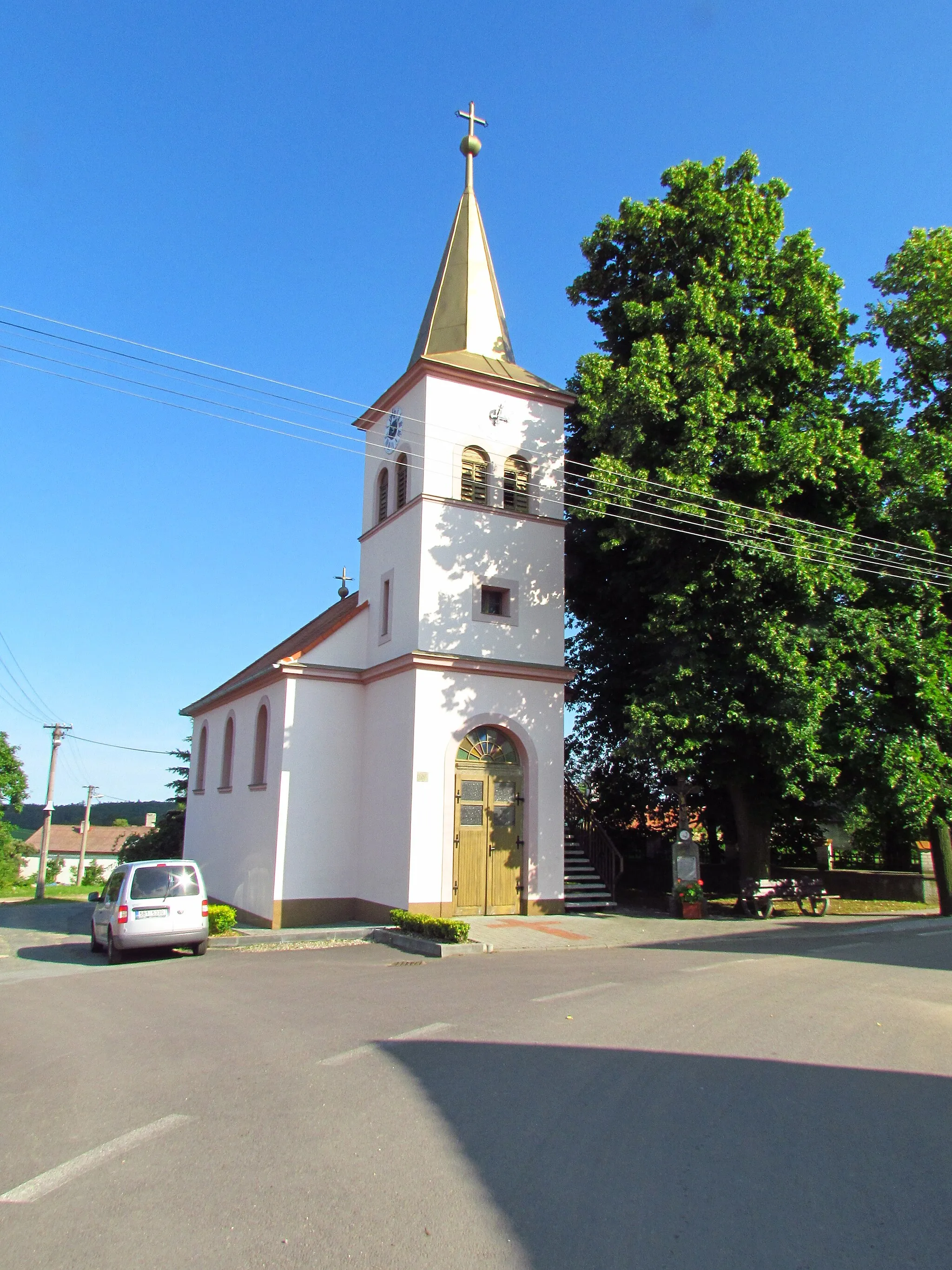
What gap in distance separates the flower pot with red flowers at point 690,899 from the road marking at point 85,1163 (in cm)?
1473

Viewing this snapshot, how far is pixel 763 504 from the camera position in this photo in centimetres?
1814

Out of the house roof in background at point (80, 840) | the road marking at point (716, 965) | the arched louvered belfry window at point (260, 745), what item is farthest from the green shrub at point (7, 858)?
the road marking at point (716, 965)

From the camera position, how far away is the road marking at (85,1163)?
470cm

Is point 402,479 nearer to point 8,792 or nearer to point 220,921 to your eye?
point 220,921

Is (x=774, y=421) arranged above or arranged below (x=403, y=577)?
above

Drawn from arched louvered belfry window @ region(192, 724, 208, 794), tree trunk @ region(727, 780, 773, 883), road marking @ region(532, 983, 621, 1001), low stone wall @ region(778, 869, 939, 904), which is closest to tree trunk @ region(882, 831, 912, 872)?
low stone wall @ region(778, 869, 939, 904)

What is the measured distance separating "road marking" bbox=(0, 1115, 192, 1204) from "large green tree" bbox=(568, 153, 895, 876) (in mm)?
12725

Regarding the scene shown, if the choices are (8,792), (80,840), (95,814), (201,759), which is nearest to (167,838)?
(201,759)

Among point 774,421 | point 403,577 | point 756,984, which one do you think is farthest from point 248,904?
point 774,421

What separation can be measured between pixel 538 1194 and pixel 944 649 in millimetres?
17248

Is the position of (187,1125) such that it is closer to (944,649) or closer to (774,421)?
(774,421)

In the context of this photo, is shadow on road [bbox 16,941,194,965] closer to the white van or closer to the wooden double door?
the white van

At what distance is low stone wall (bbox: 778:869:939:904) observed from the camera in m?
24.8

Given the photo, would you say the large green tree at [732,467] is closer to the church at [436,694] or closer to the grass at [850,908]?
A: the grass at [850,908]
